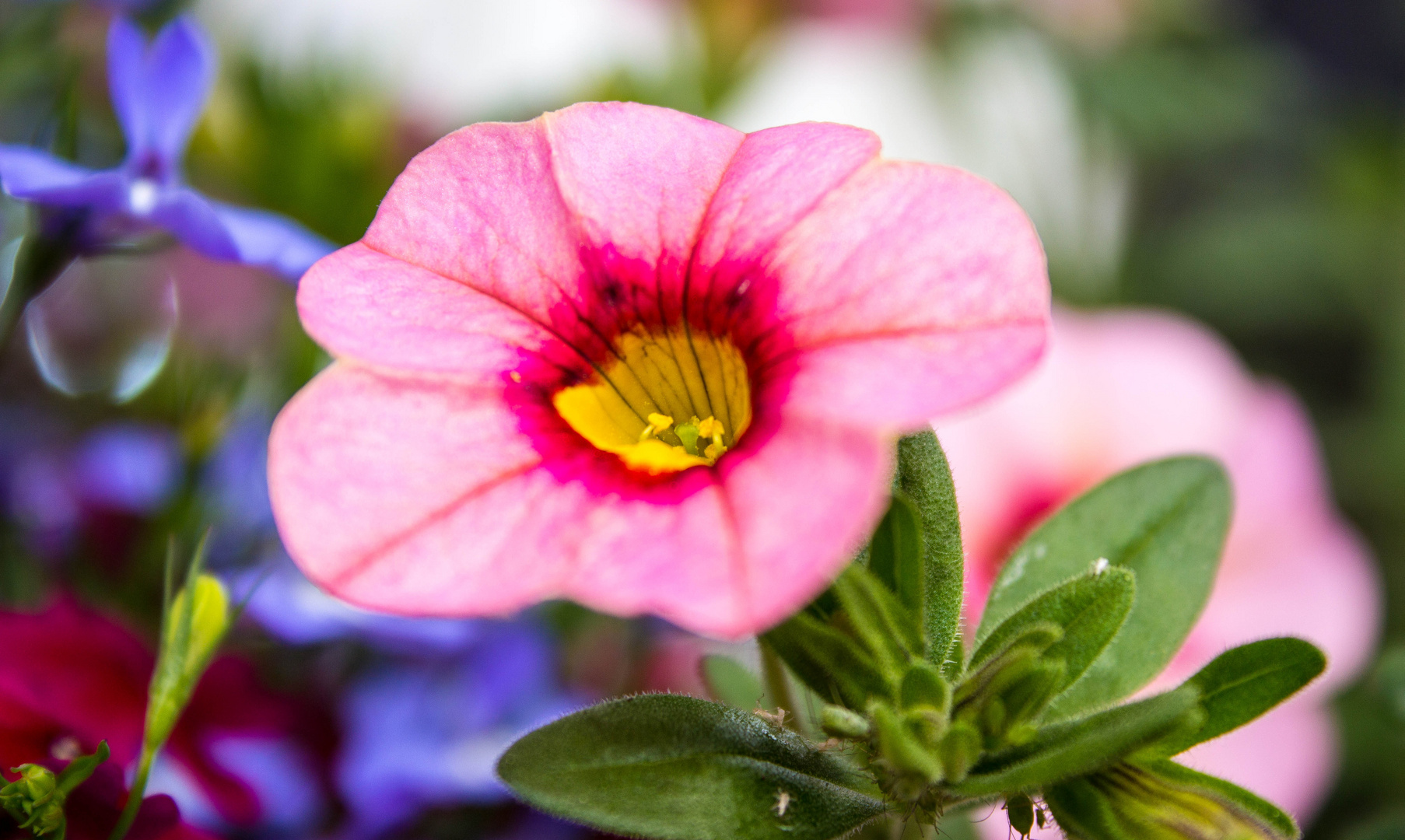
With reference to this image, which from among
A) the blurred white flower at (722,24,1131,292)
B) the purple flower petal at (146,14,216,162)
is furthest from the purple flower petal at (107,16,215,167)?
the blurred white flower at (722,24,1131,292)

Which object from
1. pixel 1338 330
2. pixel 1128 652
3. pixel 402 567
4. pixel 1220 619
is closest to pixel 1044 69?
pixel 1338 330

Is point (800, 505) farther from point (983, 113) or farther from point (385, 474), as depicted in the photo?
point (983, 113)

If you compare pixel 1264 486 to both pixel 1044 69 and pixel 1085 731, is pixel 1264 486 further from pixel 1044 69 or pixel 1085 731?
pixel 1044 69

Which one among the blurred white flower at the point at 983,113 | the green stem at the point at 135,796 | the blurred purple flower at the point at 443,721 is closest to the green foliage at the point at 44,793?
the green stem at the point at 135,796

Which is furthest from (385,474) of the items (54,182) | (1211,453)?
(1211,453)

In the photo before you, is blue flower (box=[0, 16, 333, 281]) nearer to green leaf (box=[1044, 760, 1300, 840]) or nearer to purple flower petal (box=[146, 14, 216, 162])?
purple flower petal (box=[146, 14, 216, 162])
